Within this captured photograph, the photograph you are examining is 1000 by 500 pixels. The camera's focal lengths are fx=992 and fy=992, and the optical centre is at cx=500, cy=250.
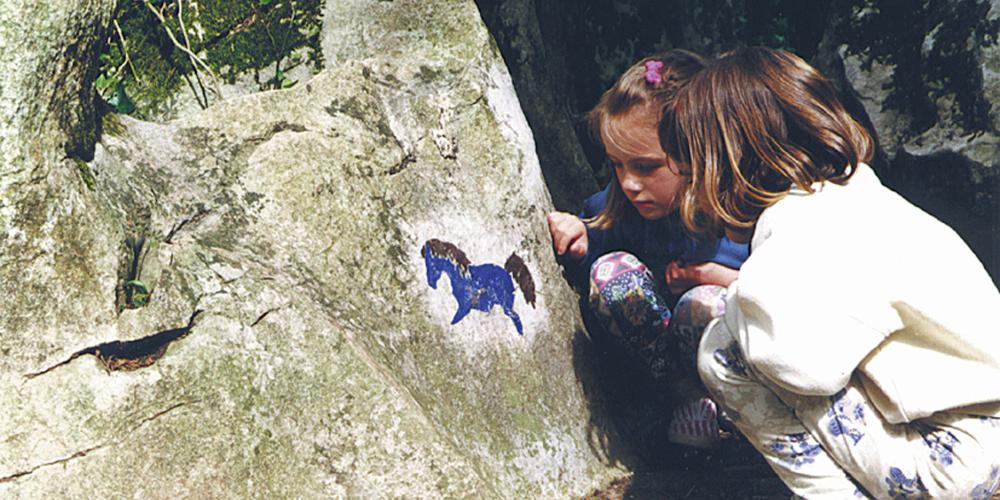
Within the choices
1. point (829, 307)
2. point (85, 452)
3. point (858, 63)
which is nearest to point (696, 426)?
point (829, 307)

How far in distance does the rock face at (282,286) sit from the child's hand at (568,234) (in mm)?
235

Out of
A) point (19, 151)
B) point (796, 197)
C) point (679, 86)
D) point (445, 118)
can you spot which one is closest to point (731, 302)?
point (796, 197)

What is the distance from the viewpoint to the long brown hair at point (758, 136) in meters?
2.52

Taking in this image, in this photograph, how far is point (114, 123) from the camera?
2.63 meters

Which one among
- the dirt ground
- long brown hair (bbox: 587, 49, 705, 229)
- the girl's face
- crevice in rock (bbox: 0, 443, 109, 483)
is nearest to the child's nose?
the girl's face

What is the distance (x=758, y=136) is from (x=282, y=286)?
1280mm

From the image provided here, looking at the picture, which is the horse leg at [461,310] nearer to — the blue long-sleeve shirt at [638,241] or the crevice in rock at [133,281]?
the blue long-sleeve shirt at [638,241]

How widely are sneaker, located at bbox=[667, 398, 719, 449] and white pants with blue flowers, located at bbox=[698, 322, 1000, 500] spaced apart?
712 millimetres

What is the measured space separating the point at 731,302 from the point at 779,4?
2104mm

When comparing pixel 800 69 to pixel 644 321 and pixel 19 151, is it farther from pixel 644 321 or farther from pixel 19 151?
pixel 19 151

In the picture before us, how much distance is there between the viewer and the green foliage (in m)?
2.77

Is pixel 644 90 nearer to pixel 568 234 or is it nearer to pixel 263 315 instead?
pixel 568 234

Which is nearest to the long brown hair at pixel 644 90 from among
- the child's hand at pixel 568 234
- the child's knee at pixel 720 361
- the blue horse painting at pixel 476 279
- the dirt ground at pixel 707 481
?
the child's hand at pixel 568 234

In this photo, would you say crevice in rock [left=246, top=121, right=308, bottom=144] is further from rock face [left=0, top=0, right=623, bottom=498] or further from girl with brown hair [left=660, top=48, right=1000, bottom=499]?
girl with brown hair [left=660, top=48, right=1000, bottom=499]
